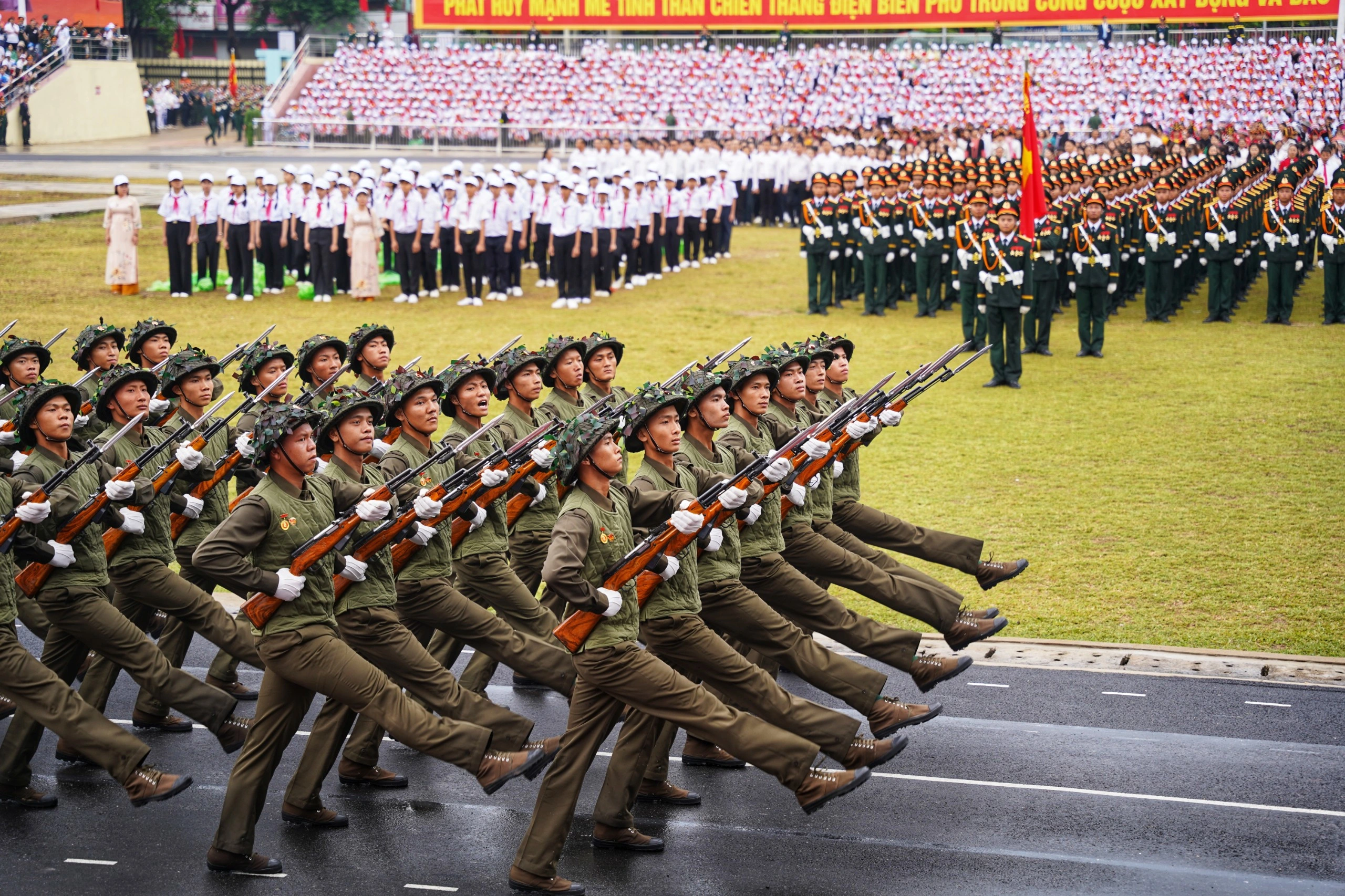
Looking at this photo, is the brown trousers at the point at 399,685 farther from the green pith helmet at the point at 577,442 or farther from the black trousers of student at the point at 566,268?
the black trousers of student at the point at 566,268

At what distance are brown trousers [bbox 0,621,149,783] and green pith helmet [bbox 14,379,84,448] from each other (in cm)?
134

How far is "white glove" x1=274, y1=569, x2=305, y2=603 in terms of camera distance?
6602 mm

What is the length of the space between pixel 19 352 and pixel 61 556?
326cm

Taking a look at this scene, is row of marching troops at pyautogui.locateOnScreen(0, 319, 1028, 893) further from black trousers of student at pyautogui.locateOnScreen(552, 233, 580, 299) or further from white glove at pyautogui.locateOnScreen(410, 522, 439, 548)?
black trousers of student at pyautogui.locateOnScreen(552, 233, 580, 299)

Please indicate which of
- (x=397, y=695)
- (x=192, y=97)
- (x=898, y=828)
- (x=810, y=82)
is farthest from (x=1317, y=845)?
(x=192, y=97)

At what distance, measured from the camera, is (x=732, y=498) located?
7.11 metres

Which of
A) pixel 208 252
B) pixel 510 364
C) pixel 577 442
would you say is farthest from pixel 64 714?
pixel 208 252

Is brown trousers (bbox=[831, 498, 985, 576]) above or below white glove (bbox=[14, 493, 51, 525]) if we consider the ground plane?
below

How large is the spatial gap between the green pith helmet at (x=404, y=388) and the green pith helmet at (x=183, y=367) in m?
1.55

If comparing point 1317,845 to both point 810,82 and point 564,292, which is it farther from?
point 810,82

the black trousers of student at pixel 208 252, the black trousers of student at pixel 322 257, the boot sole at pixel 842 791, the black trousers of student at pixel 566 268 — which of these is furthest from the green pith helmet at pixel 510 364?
the black trousers of student at pixel 208 252

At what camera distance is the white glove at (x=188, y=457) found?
8266 millimetres

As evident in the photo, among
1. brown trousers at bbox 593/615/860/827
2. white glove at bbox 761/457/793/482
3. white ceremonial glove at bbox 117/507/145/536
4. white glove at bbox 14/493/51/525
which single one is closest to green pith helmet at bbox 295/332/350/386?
white ceremonial glove at bbox 117/507/145/536

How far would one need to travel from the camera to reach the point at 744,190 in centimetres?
3328
